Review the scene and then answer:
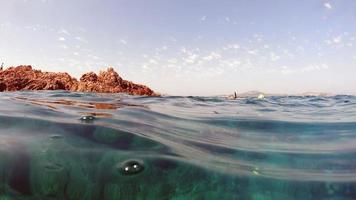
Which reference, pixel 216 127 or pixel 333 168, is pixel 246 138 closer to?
pixel 216 127

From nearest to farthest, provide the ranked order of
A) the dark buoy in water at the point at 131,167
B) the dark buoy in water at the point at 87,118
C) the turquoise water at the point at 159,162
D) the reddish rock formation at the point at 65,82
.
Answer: the turquoise water at the point at 159,162 → the dark buoy in water at the point at 131,167 → the dark buoy in water at the point at 87,118 → the reddish rock formation at the point at 65,82

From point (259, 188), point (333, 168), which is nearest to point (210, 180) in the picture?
point (259, 188)

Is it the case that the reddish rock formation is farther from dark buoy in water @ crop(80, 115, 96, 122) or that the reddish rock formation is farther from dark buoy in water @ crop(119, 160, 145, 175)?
dark buoy in water @ crop(119, 160, 145, 175)

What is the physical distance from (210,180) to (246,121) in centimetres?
347

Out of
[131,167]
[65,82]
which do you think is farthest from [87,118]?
[65,82]

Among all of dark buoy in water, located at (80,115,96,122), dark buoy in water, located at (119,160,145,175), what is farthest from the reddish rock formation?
dark buoy in water, located at (119,160,145,175)

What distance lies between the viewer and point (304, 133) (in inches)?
249

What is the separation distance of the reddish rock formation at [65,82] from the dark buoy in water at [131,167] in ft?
58.3

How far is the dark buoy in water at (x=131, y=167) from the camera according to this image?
386 cm

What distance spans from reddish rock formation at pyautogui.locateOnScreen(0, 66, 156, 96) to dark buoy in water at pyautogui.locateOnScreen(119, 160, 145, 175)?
17.8 meters

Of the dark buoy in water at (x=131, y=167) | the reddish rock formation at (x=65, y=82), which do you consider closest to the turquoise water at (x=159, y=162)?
the dark buoy in water at (x=131, y=167)

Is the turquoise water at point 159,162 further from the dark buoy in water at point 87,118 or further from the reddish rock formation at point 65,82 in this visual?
the reddish rock formation at point 65,82

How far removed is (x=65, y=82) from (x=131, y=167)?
2068 centimetres

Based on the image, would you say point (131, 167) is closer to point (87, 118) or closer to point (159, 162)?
point (159, 162)
